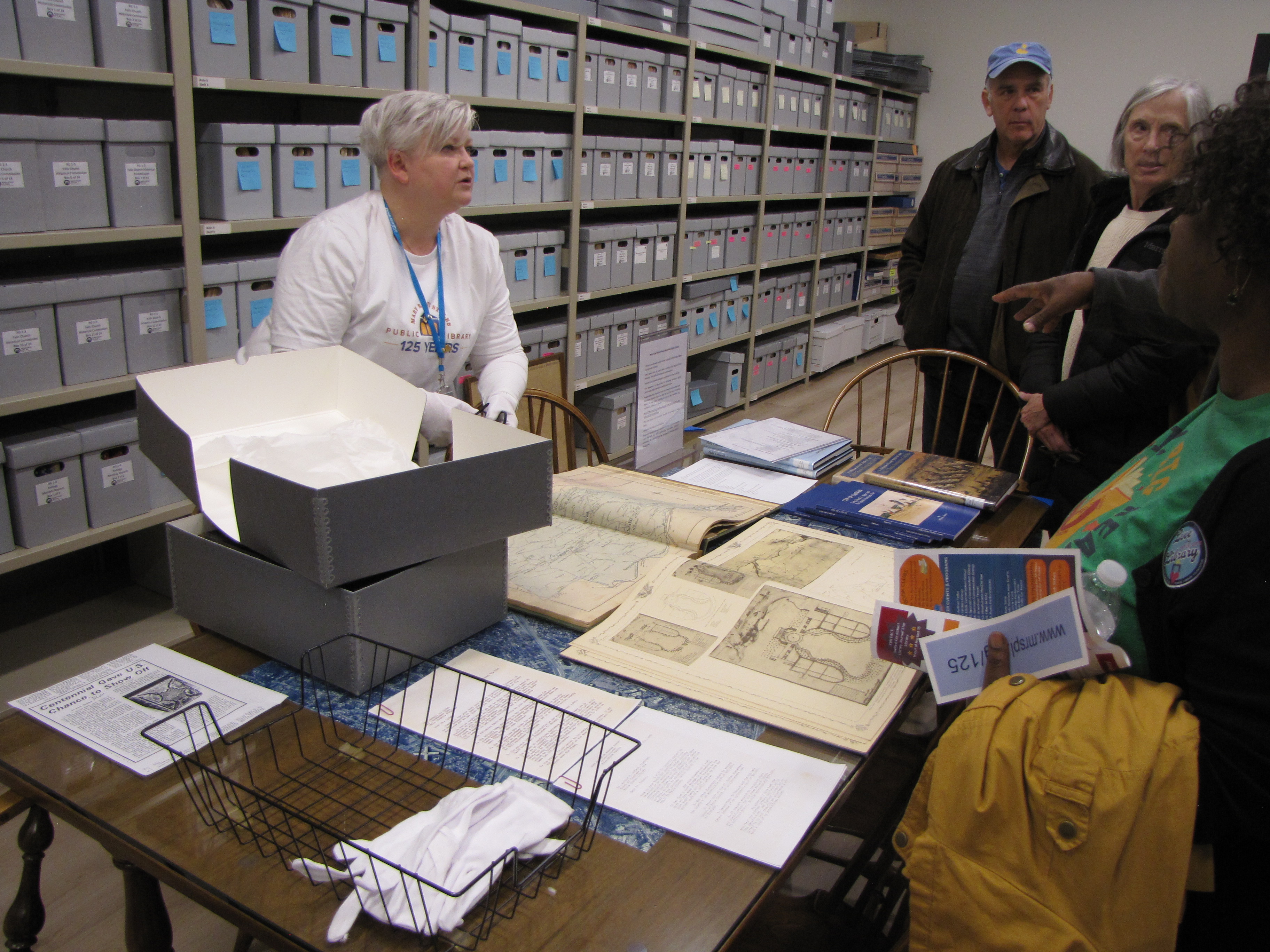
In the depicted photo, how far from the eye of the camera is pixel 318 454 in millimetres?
1171

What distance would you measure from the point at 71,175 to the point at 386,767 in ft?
6.49

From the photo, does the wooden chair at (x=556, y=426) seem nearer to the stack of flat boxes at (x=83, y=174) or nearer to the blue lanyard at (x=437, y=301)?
the blue lanyard at (x=437, y=301)

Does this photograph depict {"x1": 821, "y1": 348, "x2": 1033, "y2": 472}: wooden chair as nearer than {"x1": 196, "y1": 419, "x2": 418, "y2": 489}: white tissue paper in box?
No

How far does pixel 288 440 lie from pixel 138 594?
6.54 feet

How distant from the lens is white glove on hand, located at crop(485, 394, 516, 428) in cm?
178

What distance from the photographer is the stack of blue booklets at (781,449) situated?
1.92 metres

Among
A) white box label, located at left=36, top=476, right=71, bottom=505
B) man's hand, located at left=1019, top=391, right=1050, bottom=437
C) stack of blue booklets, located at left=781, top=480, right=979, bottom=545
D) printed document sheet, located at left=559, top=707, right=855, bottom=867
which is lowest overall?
white box label, located at left=36, top=476, right=71, bottom=505

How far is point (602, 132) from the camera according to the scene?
442cm

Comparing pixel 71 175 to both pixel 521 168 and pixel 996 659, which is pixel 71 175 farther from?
pixel 996 659

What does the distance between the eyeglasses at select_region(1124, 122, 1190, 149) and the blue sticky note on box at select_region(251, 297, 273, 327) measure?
225cm

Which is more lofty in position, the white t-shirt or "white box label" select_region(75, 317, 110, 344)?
the white t-shirt

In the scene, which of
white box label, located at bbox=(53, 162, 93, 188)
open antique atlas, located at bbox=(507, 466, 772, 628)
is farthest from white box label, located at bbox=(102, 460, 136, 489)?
open antique atlas, located at bbox=(507, 466, 772, 628)

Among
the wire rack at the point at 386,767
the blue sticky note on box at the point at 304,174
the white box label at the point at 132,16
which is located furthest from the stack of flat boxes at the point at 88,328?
the wire rack at the point at 386,767

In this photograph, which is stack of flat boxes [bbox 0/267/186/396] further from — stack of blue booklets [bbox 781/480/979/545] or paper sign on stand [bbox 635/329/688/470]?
stack of blue booklets [bbox 781/480/979/545]
